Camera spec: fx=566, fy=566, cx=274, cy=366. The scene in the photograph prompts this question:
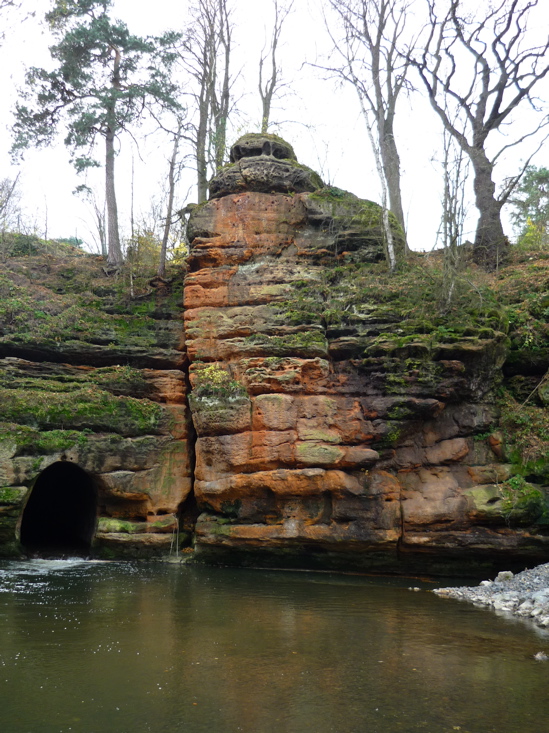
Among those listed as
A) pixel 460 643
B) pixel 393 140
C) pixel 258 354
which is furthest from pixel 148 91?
pixel 460 643

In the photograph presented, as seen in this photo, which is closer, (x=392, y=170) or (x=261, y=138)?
(x=261, y=138)

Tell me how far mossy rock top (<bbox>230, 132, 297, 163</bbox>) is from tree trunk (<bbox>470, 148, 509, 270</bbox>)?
720 cm

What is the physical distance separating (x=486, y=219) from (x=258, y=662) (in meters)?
18.3

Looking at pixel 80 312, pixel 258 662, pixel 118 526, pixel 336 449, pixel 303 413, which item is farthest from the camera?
pixel 80 312

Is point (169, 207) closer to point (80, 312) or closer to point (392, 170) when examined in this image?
point (80, 312)

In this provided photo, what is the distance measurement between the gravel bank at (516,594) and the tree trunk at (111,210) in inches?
671

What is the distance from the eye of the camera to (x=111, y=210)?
23.3 meters

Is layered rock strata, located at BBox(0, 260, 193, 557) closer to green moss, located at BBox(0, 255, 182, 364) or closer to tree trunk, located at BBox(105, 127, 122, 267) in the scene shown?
green moss, located at BBox(0, 255, 182, 364)

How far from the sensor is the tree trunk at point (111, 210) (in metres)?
22.5

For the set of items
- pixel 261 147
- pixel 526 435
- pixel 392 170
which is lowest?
pixel 526 435


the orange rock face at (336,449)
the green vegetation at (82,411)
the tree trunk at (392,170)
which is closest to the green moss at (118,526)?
the orange rock face at (336,449)

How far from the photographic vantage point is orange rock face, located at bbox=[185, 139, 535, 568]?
1261 centimetres

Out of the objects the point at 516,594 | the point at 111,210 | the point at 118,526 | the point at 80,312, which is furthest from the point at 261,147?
the point at 516,594

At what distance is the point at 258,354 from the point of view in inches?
563
